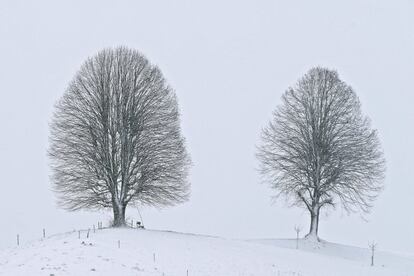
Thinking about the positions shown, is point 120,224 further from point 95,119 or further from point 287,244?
point 287,244

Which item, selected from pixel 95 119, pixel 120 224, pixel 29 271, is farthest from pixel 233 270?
pixel 95 119

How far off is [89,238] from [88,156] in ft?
36.7

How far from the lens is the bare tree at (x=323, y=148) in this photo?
146 ft

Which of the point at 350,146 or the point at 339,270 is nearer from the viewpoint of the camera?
the point at 339,270

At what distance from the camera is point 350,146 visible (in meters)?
44.5

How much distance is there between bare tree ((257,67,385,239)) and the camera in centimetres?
4456

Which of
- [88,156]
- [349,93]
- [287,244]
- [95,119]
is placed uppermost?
[349,93]

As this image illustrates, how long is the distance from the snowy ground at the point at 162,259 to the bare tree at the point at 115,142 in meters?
5.28

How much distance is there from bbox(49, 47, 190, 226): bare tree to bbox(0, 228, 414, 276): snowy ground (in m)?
5.28

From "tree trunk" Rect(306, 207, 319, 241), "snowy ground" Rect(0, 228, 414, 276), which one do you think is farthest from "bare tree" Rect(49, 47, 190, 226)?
"tree trunk" Rect(306, 207, 319, 241)

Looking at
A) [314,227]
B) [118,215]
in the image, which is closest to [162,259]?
[118,215]

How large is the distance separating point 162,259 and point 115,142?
50.3ft

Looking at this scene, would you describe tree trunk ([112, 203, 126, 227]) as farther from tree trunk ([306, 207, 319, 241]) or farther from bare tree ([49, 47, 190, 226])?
tree trunk ([306, 207, 319, 241])

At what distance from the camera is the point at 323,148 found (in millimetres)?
44750
